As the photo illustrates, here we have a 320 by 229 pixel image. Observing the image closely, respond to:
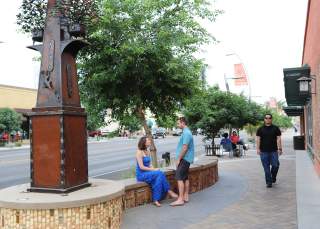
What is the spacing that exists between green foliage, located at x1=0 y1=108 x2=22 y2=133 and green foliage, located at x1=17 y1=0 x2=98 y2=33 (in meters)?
33.9

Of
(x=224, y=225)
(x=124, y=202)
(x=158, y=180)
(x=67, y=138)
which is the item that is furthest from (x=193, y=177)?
(x=67, y=138)

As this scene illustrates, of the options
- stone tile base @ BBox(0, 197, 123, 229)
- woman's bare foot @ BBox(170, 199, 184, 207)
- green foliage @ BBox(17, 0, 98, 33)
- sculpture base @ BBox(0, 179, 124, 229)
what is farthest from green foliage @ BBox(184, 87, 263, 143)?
stone tile base @ BBox(0, 197, 123, 229)

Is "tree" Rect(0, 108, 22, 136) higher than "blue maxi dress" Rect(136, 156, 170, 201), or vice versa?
"tree" Rect(0, 108, 22, 136)

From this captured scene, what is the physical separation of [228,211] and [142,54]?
16.0 ft

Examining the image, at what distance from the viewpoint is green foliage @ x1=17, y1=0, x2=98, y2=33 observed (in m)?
6.91

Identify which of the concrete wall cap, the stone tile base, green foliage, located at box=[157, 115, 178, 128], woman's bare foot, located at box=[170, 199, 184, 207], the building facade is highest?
the building facade

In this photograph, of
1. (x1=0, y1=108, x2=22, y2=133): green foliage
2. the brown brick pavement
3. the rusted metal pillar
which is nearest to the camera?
the rusted metal pillar

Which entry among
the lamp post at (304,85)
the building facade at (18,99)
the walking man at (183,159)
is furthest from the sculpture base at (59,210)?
the building facade at (18,99)

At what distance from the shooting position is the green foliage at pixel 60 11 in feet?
22.7

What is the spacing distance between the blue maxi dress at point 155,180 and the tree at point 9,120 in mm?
33379

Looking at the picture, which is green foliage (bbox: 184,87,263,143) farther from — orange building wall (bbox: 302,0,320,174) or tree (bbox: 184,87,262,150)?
orange building wall (bbox: 302,0,320,174)

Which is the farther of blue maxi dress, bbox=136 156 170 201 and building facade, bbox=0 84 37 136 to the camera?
building facade, bbox=0 84 37 136

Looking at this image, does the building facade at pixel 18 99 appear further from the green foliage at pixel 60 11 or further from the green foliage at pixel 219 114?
the green foliage at pixel 60 11

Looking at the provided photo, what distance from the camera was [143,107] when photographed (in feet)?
40.4
